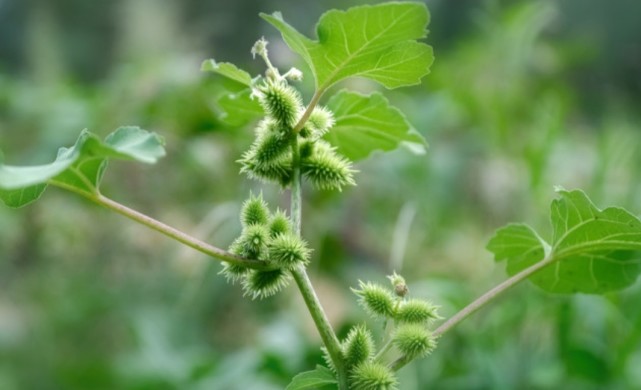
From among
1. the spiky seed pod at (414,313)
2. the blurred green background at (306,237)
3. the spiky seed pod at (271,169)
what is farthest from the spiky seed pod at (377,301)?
A: the blurred green background at (306,237)

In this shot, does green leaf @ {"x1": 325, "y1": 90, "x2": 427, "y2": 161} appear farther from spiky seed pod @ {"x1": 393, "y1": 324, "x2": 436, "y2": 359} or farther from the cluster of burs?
spiky seed pod @ {"x1": 393, "y1": 324, "x2": 436, "y2": 359}

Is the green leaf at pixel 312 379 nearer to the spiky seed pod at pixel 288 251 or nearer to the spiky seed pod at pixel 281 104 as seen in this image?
the spiky seed pod at pixel 288 251

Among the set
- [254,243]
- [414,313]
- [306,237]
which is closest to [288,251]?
[254,243]

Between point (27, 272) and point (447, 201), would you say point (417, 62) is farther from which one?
point (27, 272)

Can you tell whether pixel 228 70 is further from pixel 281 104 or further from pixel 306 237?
pixel 306 237

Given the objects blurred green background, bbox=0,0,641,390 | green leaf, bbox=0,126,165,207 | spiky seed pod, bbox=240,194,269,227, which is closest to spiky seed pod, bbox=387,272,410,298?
spiky seed pod, bbox=240,194,269,227
